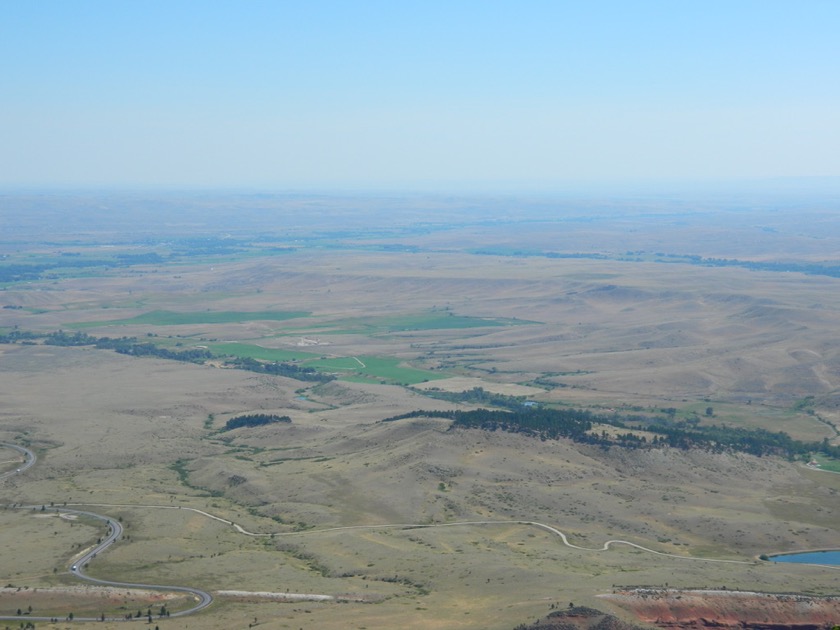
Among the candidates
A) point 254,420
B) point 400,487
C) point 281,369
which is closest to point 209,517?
point 400,487

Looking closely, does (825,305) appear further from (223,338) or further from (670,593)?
(670,593)

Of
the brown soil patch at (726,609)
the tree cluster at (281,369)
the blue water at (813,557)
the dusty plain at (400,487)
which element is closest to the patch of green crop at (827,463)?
the dusty plain at (400,487)

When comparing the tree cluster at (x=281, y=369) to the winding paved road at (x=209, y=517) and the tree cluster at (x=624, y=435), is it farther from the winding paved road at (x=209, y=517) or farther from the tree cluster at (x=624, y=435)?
the winding paved road at (x=209, y=517)

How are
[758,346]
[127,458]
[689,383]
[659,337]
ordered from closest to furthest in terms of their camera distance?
[127,458], [689,383], [758,346], [659,337]

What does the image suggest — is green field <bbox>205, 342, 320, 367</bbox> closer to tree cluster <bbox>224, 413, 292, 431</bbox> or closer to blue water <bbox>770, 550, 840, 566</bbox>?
Answer: tree cluster <bbox>224, 413, 292, 431</bbox>

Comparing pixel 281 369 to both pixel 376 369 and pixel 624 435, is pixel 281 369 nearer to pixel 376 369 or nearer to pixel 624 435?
pixel 376 369

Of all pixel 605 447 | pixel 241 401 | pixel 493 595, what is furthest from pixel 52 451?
pixel 493 595

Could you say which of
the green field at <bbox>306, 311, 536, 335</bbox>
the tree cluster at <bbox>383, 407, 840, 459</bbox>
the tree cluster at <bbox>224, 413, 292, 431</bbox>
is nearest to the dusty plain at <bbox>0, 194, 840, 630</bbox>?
the tree cluster at <bbox>383, 407, 840, 459</bbox>
